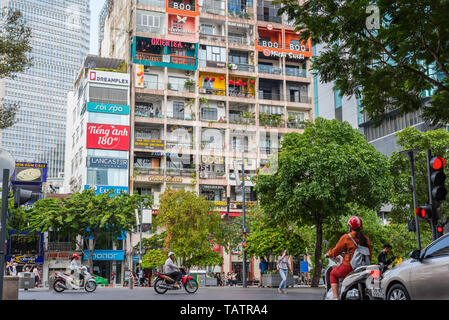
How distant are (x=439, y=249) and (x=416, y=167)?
25287 mm

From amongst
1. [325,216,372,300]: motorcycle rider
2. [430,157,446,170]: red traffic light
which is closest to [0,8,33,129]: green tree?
[430,157,446,170]: red traffic light

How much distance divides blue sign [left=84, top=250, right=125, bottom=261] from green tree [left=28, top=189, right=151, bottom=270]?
5851 mm

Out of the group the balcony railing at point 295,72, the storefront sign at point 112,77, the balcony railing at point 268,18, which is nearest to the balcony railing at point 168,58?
the storefront sign at point 112,77

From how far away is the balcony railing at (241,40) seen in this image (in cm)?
6066

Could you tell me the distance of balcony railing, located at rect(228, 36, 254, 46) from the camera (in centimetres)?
6066

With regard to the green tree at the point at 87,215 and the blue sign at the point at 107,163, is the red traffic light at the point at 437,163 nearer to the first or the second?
the green tree at the point at 87,215

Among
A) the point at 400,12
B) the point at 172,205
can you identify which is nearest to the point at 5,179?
the point at 400,12

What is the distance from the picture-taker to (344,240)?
→ 8930 mm

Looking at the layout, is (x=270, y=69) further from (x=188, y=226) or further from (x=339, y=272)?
(x=339, y=272)

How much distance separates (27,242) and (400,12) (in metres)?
45.5

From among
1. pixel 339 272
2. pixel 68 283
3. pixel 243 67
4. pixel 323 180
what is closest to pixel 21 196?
pixel 339 272

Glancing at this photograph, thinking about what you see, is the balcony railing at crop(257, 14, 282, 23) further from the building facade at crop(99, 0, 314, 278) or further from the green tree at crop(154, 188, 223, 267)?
the green tree at crop(154, 188, 223, 267)

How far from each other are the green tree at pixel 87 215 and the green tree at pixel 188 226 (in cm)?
351

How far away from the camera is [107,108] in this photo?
52.5 metres
